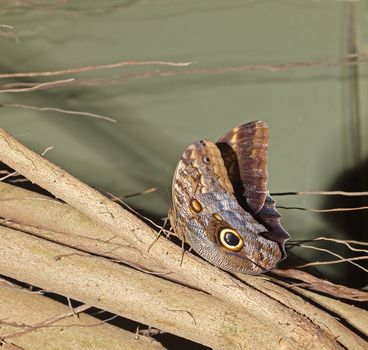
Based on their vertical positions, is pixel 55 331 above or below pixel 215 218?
below

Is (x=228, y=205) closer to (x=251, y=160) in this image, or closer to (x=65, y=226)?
(x=251, y=160)

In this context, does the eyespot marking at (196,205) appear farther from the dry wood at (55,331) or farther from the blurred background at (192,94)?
the blurred background at (192,94)

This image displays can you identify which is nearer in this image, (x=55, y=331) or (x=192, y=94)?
(x=55, y=331)

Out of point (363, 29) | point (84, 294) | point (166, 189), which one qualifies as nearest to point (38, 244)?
point (84, 294)

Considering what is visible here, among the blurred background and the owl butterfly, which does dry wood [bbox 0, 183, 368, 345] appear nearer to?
the owl butterfly

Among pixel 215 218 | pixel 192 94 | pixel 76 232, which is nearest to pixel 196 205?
pixel 215 218

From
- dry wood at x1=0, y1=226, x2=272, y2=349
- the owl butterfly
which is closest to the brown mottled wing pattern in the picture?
the owl butterfly
